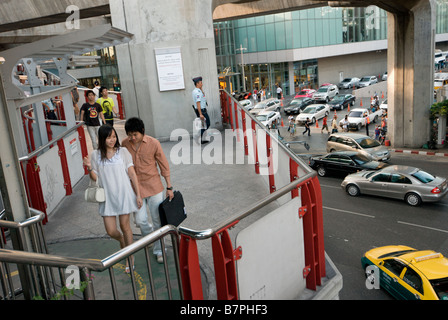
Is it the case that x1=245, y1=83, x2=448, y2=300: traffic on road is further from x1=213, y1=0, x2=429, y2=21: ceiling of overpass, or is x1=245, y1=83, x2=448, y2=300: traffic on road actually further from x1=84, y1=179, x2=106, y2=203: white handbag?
x1=84, y1=179, x2=106, y2=203: white handbag

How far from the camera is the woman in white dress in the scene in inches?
191

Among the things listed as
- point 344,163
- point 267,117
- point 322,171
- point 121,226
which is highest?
point 121,226

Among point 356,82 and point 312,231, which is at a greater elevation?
point 312,231

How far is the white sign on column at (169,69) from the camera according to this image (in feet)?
40.2

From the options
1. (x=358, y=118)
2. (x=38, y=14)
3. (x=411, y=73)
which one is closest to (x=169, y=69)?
(x=38, y=14)

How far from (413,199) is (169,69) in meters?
11.7

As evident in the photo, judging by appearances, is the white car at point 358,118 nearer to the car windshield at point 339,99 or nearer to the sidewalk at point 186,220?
the car windshield at point 339,99

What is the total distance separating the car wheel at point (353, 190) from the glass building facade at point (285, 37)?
3703 cm

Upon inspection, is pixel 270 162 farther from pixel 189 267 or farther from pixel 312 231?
pixel 189 267

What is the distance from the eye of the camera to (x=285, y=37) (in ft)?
181

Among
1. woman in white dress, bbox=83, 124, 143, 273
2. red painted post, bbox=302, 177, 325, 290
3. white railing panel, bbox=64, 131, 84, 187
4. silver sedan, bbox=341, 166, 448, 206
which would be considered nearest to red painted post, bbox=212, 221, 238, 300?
red painted post, bbox=302, 177, 325, 290

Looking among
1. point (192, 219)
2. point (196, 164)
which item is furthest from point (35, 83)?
point (192, 219)
